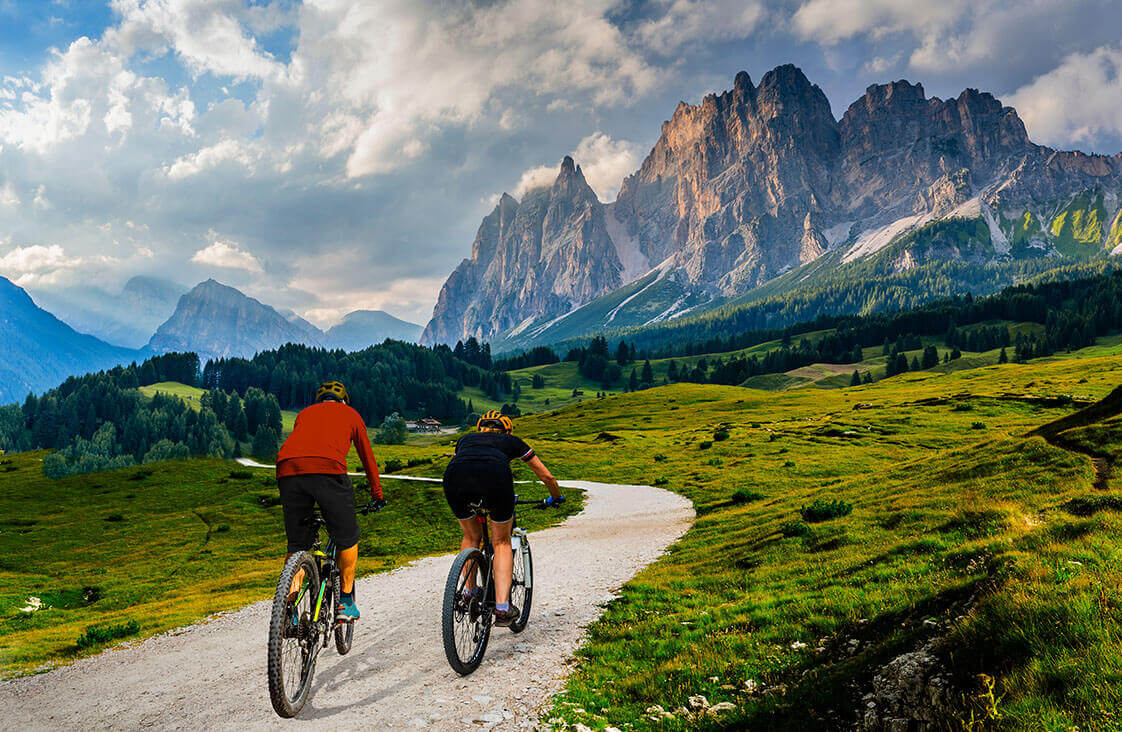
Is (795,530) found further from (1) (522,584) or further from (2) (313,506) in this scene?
(2) (313,506)

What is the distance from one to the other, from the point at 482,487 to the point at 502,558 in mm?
1533

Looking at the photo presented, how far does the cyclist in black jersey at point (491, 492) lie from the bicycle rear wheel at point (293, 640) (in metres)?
2.77

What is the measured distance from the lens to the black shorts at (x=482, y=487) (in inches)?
429

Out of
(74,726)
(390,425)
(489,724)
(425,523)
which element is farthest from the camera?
(390,425)

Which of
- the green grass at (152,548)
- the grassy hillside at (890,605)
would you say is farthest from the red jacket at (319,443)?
the green grass at (152,548)

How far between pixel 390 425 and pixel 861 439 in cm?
14011

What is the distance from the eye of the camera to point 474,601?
1058 cm

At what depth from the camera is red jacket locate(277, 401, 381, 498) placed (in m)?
10.3

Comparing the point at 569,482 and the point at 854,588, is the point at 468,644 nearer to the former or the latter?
the point at 854,588

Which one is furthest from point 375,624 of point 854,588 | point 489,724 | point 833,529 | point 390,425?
point 390,425

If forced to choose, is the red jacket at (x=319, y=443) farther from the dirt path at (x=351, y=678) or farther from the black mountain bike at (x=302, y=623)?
the dirt path at (x=351, y=678)

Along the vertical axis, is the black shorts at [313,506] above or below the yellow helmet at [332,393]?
below

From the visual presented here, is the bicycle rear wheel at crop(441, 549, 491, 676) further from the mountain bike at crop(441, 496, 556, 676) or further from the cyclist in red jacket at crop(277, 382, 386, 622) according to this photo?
the cyclist in red jacket at crop(277, 382, 386, 622)

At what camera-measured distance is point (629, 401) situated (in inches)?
6299
